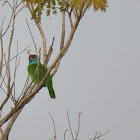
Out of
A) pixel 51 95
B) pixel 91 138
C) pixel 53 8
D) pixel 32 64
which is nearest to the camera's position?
pixel 53 8

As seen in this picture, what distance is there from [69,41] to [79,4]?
18.5 inches

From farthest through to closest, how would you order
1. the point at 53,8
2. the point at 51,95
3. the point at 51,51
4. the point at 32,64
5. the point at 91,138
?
the point at 32,64
the point at 51,95
the point at 91,138
the point at 53,8
the point at 51,51

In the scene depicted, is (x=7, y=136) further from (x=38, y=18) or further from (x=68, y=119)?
(x=38, y=18)

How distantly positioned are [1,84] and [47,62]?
0.79 meters

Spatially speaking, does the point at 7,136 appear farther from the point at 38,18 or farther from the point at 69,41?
the point at 38,18

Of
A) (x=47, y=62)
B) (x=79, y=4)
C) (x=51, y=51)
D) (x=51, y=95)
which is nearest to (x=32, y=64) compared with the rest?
(x=51, y=95)

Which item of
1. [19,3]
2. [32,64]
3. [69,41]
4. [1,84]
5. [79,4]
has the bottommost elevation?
[1,84]

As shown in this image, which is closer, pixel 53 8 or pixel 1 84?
pixel 1 84

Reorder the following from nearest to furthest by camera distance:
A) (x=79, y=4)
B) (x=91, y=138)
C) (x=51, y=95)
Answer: (x=79, y=4)
(x=91, y=138)
(x=51, y=95)

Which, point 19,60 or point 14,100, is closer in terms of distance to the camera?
point 14,100

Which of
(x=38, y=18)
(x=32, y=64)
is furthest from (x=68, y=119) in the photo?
(x=32, y=64)

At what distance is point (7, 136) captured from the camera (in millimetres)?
3412

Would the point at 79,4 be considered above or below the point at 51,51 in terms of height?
above

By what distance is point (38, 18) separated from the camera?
4.04m
